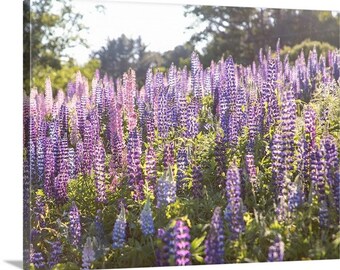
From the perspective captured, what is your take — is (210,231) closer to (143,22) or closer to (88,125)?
(88,125)

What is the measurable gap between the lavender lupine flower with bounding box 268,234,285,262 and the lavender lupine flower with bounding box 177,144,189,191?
0.82 meters

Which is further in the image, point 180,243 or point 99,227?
point 99,227

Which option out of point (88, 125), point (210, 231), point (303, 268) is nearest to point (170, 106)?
point (88, 125)

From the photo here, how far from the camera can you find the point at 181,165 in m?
5.82

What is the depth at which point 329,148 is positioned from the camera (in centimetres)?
597

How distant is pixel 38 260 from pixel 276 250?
1778mm

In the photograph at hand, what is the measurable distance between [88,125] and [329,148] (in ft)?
6.37

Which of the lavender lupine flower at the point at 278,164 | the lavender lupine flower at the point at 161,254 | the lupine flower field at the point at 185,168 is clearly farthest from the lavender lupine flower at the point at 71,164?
the lavender lupine flower at the point at 278,164

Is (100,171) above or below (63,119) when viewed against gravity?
below

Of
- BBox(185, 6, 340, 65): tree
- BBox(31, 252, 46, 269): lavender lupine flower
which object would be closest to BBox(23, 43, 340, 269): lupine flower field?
BBox(31, 252, 46, 269): lavender lupine flower

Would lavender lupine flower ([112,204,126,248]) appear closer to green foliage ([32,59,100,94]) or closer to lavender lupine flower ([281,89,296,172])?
green foliage ([32,59,100,94])

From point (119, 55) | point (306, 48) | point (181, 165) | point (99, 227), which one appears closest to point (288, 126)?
point (306, 48)

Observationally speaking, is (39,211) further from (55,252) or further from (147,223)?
(147,223)

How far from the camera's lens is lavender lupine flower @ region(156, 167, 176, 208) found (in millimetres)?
5676
